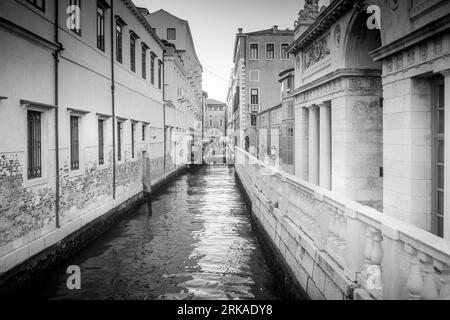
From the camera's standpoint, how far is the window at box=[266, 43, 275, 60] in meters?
40.1

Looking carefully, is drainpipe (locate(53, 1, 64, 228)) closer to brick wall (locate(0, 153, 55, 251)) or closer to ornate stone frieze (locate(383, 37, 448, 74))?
brick wall (locate(0, 153, 55, 251))

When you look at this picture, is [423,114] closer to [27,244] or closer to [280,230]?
[280,230]

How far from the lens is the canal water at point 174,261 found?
750cm

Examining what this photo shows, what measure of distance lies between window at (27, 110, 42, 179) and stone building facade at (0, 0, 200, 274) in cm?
2

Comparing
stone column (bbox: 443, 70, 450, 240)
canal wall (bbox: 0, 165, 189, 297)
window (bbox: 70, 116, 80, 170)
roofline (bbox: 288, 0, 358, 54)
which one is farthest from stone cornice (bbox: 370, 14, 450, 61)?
window (bbox: 70, 116, 80, 170)

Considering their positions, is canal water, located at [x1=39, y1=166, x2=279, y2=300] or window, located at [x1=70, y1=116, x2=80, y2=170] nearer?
canal water, located at [x1=39, y1=166, x2=279, y2=300]

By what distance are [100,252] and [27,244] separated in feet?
9.16

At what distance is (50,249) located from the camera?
8.35m

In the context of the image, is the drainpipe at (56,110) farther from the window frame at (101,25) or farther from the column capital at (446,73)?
the column capital at (446,73)

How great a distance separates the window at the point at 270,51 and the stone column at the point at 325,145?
30.4 meters

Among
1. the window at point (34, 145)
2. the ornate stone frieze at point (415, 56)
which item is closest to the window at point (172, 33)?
the window at point (34, 145)

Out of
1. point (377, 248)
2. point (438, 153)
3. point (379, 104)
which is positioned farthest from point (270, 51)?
point (377, 248)

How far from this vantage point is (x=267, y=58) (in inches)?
1593

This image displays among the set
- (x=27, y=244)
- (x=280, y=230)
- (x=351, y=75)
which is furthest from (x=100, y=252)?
(x=351, y=75)
